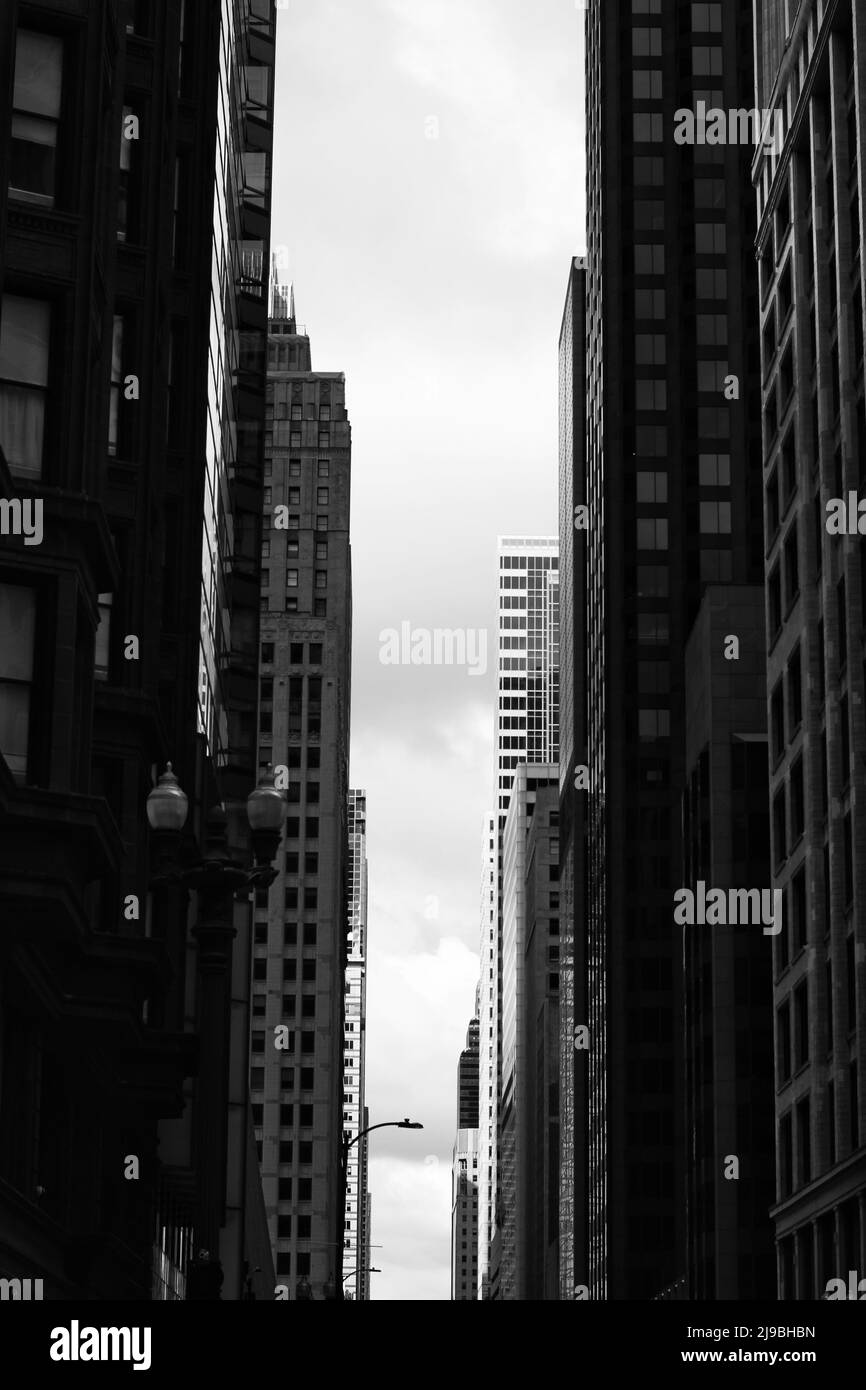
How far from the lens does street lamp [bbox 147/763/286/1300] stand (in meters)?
20.9

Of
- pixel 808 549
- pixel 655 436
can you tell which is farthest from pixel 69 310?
pixel 655 436

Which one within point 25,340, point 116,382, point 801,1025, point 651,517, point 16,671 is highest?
point 651,517

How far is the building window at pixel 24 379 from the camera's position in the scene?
1133 inches

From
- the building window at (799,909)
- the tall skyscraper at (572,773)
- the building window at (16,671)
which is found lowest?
the building window at (16,671)

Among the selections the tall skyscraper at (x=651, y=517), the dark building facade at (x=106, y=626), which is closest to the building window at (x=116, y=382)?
the dark building facade at (x=106, y=626)

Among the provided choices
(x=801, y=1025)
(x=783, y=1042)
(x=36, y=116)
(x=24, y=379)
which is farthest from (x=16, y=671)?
(x=783, y=1042)

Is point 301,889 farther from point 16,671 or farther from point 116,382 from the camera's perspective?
point 16,671

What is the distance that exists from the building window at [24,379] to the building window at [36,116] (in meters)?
1.59

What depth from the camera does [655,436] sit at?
146375 mm

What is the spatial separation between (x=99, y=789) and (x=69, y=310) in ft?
31.8

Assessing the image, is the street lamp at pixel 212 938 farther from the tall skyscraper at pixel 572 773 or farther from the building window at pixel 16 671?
the tall skyscraper at pixel 572 773

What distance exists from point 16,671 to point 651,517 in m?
120

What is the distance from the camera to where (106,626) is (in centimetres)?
3716
